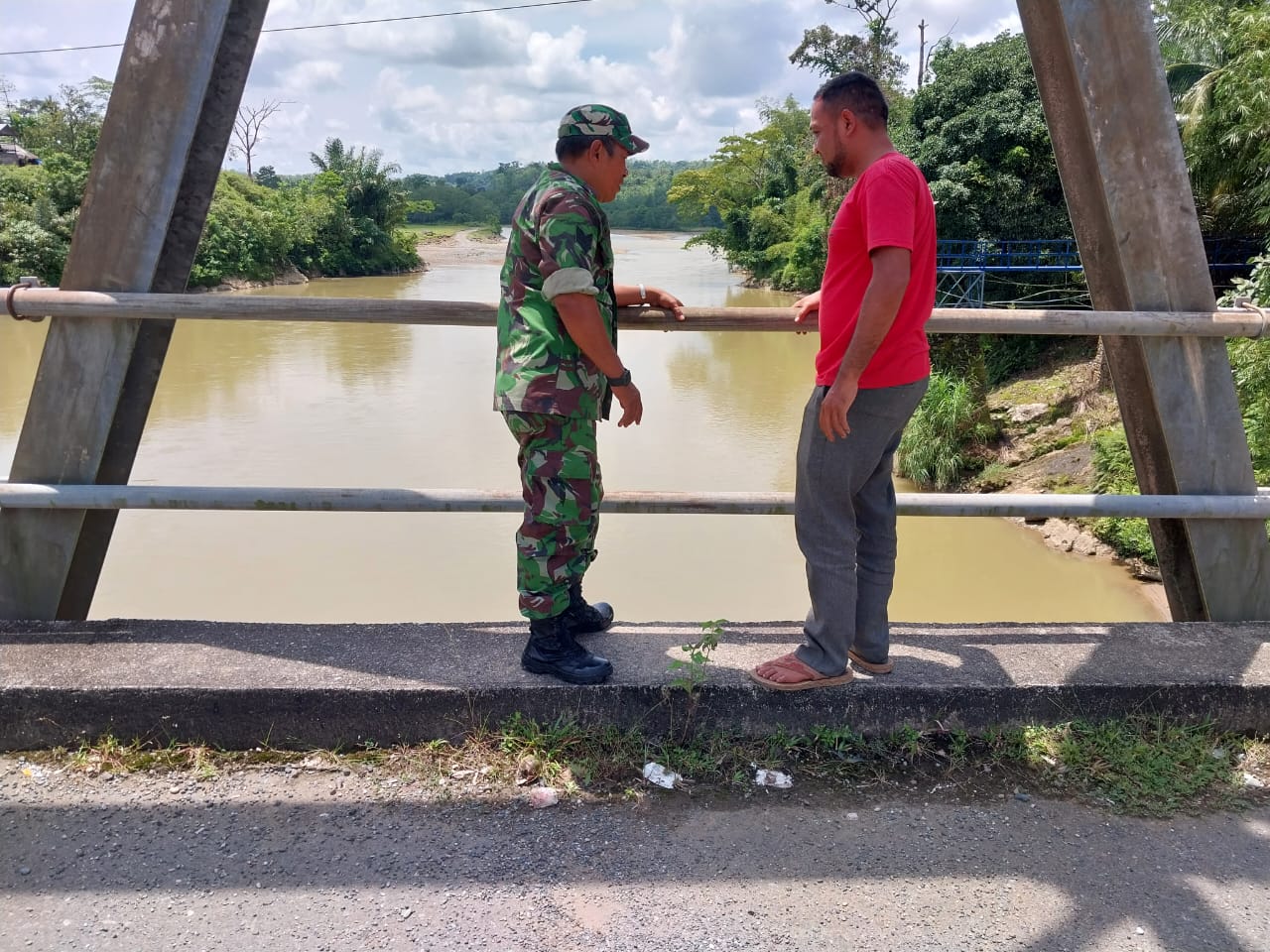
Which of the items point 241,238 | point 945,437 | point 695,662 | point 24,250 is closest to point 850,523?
point 695,662

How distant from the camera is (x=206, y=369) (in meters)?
19.7

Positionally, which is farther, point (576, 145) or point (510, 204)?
point (510, 204)

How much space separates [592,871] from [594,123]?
65.3 inches

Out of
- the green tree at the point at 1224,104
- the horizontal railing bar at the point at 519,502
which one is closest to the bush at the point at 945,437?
the green tree at the point at 1224,104

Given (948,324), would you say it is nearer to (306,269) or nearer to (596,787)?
(596,787)

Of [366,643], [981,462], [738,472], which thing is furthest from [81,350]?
[981,462]

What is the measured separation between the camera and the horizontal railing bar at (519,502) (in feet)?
8.14

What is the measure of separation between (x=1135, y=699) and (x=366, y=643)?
1982 millimetres

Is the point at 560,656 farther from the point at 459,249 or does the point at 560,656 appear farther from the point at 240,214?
the point at 459,249

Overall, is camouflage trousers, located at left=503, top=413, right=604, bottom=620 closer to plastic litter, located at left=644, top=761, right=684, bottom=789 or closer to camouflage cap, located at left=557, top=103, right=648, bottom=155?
plastic litter, located at left=644, top=761, right=684, bottom=789

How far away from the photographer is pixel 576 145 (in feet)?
7.32

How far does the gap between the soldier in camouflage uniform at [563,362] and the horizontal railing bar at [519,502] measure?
0.24 meters

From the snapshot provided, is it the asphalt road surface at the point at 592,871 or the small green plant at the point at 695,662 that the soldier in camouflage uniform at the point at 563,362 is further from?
the asphalt road surface at the point at 592,871

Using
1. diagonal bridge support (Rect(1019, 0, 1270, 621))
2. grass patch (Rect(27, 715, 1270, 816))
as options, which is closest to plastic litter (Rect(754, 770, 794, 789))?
grass patch (Rect(27, 715, 1270, 816))
